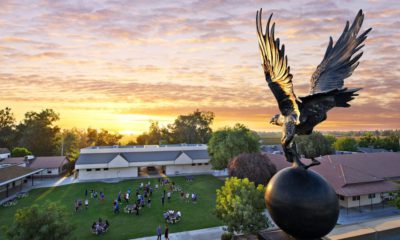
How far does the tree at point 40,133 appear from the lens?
65.9m

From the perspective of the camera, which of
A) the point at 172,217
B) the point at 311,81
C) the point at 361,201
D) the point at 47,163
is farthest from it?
the point at 47,163

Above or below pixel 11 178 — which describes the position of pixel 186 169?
below

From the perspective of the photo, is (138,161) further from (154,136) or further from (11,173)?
(154,136)

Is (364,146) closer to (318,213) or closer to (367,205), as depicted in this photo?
(367,205)

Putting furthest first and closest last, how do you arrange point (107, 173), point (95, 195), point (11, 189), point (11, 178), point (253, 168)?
point (107, 173) → point (11, 189) → point (95, 195) → point (11, 178) → point (253, 168)

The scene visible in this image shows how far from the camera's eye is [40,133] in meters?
66.3

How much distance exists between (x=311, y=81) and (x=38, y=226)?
16216mm

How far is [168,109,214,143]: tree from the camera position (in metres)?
83.2

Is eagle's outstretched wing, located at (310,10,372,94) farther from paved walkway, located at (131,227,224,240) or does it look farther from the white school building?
the white school building

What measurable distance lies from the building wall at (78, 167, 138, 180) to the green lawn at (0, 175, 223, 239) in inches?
150

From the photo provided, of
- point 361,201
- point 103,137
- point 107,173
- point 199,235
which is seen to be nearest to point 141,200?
point 199,235

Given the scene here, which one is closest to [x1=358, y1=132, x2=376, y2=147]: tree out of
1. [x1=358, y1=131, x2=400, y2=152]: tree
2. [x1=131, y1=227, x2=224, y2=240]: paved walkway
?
[x1=358, y1=131, x2=400, y2=152]: tree

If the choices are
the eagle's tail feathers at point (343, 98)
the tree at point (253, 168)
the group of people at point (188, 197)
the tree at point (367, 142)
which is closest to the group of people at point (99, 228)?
the group of people at point (188, 197)

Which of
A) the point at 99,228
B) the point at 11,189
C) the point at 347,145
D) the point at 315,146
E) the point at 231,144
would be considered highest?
the point at 231,144
